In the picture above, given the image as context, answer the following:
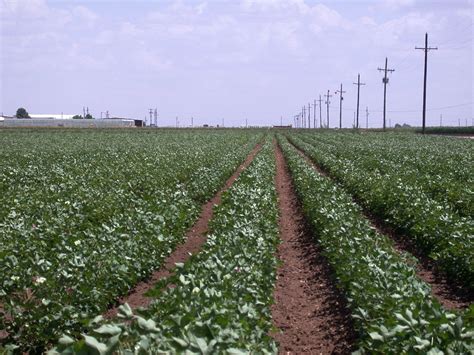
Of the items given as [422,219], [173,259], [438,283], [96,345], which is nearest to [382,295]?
[438,283]

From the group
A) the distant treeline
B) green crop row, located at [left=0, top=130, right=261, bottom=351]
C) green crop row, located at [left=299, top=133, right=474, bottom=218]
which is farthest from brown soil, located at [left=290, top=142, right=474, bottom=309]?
the distant treeline

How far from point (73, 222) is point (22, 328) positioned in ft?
16.0

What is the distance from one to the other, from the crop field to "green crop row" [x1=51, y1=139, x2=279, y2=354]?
0.05 ft

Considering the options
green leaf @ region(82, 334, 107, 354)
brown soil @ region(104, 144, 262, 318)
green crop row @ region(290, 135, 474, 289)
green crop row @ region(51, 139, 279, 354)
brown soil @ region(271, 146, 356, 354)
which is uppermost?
green leaf @ region(82, 334, 107, 354)

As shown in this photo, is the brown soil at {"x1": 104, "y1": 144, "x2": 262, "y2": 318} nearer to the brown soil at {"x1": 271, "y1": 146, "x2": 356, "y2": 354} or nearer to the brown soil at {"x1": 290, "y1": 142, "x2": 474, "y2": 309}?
the brown soil at {"x1": 271, "y1": 146, "x2": 356, "y2": 354}

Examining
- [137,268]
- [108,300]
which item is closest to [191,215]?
[137,268]

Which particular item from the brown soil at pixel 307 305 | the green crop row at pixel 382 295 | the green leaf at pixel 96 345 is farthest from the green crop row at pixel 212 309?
the green crop row at pixel 382 295

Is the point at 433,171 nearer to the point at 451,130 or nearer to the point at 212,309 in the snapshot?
the point at 212,309

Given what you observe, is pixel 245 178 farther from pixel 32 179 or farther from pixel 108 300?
pixel 108 300

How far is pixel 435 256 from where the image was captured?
1062 centimetres

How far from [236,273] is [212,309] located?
7.24 feet

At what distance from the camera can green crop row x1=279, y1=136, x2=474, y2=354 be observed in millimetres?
4496

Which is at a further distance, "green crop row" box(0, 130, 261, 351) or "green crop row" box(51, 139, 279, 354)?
"green crop row" box(0, 130, 261, 351)

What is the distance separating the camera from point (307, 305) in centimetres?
922
